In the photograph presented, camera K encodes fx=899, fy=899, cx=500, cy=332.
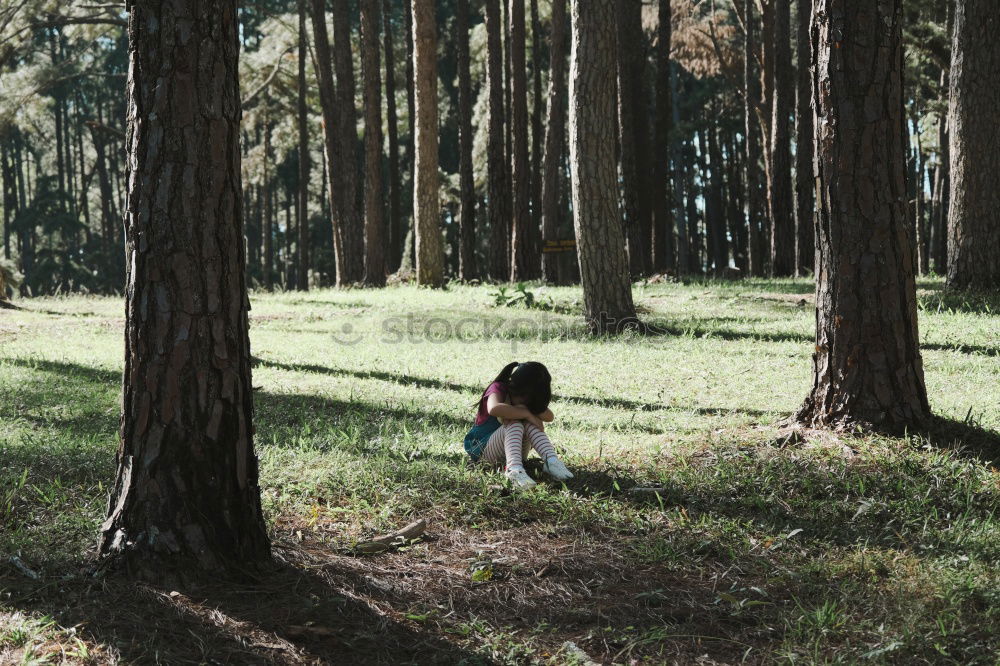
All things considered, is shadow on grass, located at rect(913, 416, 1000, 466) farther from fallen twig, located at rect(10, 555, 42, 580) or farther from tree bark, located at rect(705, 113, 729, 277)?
tree bark, located at rect(705, 113, 729, 277)

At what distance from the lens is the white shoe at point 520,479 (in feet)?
17.0

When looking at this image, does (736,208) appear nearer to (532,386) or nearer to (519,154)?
(519,154)

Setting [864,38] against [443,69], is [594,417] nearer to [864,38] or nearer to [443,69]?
[864,38]

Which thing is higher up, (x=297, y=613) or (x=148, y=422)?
(x=148, y=422)

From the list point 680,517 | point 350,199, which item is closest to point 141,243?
point 680,517

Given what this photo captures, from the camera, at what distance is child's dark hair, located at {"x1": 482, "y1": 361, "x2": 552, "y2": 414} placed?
542 cm

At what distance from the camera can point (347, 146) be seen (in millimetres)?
21078

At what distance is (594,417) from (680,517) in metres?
2.40

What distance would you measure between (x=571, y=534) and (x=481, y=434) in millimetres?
1220

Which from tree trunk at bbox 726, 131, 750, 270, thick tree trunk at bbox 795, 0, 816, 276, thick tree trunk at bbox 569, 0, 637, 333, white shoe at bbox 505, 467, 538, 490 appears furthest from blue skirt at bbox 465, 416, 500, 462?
tree trunk at bbox 726, 131, 750, 270

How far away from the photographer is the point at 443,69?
3816 cm

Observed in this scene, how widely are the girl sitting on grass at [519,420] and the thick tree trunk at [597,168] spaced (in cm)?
562

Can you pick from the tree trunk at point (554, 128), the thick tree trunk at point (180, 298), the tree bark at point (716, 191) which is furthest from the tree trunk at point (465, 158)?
the tree bark at point (716, 191)

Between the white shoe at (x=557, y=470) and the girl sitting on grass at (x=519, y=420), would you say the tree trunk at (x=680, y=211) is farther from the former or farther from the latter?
the white shoe at (x=557, y=470)
